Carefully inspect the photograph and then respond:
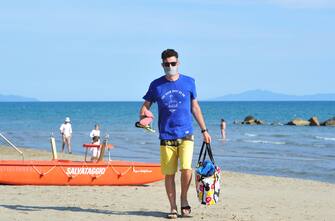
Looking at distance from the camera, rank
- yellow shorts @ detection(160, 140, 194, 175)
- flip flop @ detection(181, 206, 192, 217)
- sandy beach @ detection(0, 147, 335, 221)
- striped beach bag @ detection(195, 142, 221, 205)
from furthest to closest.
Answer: sandy beach @ detection(0, 147, 335, 221) < flip flop @ detection(181, 206, 192, 217) < striped beach bag @ detection(195, 142, 221, 205) < yellow shorts @ detection(160, 140, 194, 175)

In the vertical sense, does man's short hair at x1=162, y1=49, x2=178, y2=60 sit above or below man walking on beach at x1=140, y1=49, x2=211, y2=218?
above

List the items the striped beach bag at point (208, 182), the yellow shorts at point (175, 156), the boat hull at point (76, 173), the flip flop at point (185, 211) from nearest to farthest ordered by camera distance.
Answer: the yellow shorts at point (175, 156) → the striped beach bag at point (208, 182) → the flip flop at point (185, 211) → the boat hull at point (76, 173)

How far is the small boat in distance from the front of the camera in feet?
42.3

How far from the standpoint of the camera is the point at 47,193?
1167cm

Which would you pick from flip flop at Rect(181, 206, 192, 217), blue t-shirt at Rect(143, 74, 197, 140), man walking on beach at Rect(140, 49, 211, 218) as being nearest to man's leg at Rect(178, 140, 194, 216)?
man walking on beach at Rect(140, 49, 211, 218)

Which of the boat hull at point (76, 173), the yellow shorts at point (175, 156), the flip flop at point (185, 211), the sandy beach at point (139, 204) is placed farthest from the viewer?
the boat hull at point (76, 173)

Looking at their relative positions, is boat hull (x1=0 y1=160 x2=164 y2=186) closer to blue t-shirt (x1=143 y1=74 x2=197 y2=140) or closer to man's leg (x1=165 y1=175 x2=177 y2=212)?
man's leg (x1=165 y1=175 x2=177 y2=212)

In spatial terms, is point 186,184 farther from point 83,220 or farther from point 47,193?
point 47,193

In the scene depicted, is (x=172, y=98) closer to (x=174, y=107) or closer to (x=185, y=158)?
(x=174, y=107)

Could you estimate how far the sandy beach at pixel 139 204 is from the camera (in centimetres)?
917

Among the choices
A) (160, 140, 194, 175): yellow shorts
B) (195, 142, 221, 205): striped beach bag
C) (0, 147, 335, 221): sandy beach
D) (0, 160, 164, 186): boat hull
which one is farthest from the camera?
(0, 160, 164, 186): boat hull

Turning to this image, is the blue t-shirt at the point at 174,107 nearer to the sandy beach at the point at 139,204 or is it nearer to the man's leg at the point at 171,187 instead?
the man's leg at the point at 171,187

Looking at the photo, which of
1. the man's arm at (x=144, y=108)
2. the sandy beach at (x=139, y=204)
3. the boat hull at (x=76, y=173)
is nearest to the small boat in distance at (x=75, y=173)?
the boat hull at (x=76, y=173)

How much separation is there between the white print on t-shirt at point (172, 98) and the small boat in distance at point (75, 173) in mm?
4824
